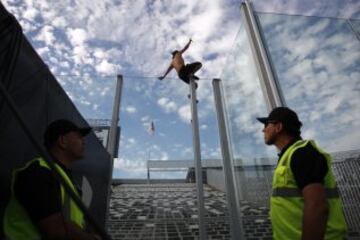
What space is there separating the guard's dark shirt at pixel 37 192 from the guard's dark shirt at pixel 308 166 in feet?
3.43

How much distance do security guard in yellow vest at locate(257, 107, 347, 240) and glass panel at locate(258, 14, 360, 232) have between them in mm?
1171

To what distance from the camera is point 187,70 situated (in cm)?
356

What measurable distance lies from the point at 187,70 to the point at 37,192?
2794 millimetres

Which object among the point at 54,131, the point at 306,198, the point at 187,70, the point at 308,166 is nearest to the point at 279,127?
the point at 308,166

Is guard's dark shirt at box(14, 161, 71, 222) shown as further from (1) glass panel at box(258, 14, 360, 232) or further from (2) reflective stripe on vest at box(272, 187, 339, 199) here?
(1) glass panel at box(258, 14, 360, 232)

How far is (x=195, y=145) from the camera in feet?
10.1

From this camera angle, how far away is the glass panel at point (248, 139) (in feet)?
9.40

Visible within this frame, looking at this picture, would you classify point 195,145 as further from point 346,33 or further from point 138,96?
point 346,33

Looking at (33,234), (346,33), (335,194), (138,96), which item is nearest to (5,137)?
(33,234)

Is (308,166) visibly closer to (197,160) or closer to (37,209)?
(37,209)

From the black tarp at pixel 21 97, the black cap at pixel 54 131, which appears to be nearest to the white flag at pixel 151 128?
the black tarp at pixel 21 97

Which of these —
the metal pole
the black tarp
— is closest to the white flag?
the metal pole

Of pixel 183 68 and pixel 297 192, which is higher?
pixel 183 68

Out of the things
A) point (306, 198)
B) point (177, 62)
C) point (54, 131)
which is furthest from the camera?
point (177, 62)
